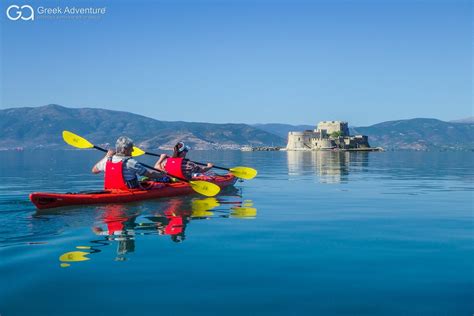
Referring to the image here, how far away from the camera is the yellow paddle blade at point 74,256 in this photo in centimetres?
752

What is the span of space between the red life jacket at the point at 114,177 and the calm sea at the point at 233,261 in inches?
40.0

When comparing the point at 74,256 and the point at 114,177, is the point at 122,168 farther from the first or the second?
the point at 74,256

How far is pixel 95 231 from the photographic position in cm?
990

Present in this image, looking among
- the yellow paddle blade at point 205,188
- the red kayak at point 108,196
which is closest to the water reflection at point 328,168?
the yellow paddle blade at point 205,188

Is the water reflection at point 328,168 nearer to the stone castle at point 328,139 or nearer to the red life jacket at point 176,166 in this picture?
the red life jacket at point 176,166

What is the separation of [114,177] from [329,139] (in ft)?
492

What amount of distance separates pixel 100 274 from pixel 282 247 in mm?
3386

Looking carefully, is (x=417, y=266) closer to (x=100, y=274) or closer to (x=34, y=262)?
(x=100, y=274)

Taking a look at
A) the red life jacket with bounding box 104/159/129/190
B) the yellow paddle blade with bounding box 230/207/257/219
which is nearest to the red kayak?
the red life jacket with bounding box 104/159/129/190

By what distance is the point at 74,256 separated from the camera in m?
7.73

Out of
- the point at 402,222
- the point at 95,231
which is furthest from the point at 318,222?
the point at 95,231

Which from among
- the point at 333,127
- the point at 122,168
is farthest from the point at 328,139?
the point at 122,168

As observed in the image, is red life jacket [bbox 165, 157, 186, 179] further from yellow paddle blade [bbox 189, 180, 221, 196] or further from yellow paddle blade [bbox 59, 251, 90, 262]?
yellow paddle blade [bbox 59, 251, 90, 262]

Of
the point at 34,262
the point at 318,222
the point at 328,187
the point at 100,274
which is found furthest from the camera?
the point at 328,187
